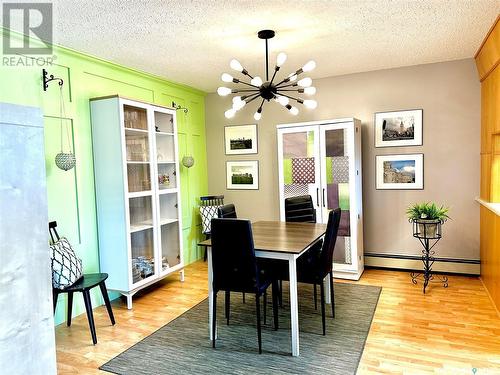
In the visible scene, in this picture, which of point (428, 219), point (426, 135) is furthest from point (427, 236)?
point (426, 135)

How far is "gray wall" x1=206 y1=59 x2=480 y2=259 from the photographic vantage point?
165 inches

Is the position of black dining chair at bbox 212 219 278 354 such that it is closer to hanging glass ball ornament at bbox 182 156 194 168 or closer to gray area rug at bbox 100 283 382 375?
gray area rug at bbox 100 283 382 375

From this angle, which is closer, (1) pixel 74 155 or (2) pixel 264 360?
(2) pixel 264 360

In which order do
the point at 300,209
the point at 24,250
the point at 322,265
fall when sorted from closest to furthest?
the point at 24,250 → the point at 322,265 → the point at 300,209

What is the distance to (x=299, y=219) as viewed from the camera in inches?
162

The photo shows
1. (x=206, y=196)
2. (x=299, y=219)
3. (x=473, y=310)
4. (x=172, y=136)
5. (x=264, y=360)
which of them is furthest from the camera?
(x=206, y=196)

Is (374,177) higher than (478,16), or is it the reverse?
(478,16)

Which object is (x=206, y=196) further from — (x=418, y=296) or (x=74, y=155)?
(x=418, y=296)

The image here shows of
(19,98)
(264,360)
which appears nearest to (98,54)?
(19,98)

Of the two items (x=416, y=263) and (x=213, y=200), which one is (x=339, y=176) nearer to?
(x=416, y=263)

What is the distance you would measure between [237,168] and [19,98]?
3.09 meters

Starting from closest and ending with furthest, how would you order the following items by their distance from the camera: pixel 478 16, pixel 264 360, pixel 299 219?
1. pixel 264 360
2. pixel 478 16
3. pixel 299 219

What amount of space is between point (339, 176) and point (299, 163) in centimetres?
53

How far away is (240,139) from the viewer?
5438 mm
